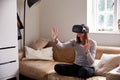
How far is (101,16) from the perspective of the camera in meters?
4.33

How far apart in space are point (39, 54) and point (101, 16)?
138cm

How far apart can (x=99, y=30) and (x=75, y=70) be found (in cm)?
132

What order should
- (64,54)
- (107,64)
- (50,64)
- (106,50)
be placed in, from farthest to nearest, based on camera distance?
1. (64,54)
2. (50,64)
3. (106,50)
4. (107,64)

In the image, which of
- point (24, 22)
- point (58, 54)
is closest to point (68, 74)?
point (58, 54)

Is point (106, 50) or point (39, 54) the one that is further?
point (39, 54)

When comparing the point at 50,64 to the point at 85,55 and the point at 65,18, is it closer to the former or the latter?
the point at 85,55

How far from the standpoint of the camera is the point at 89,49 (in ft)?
10.7

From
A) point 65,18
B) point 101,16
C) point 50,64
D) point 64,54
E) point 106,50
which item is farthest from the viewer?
point 65,18

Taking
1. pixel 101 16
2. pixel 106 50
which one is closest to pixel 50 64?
pixel 106 50

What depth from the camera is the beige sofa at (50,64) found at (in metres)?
3.40

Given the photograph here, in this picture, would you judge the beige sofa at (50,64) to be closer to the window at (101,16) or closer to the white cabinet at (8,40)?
the white cabinet at (8,40)

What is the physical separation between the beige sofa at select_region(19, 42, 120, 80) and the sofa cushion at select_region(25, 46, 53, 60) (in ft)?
0.29

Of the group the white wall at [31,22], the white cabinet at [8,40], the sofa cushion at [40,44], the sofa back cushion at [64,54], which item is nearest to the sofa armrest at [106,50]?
the sofa back cushion at [64,54]

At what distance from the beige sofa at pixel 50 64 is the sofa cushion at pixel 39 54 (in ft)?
0.29
